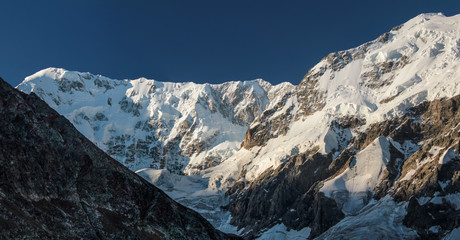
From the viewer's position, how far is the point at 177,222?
66.0 m

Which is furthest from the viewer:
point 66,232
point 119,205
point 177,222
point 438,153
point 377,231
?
point 438,153

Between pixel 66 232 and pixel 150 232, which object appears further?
pixel 150 232

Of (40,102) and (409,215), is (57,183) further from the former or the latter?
(409,215)

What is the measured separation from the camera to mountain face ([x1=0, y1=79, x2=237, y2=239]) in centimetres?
4996

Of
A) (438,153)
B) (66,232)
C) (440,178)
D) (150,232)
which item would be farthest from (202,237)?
(438,153)

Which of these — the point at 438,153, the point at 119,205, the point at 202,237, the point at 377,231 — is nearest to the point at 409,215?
the point at 377,231

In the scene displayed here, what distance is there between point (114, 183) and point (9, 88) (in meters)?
18.7

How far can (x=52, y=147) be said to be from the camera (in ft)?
203

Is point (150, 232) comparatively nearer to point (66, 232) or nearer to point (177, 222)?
point (177, 222)

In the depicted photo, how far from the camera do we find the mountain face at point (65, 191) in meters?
50.0

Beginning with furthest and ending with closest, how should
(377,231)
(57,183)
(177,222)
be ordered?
1. (377,231)
2. (177,222)
3. (57,183)

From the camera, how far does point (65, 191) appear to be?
57406 mm

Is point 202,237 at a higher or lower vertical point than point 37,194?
lower

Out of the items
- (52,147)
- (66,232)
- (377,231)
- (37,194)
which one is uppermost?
(52,147)
